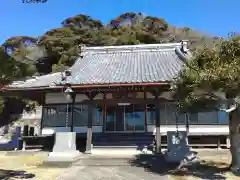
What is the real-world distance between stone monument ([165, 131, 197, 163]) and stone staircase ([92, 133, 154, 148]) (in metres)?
2.80

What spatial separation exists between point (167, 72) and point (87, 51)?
8.24m

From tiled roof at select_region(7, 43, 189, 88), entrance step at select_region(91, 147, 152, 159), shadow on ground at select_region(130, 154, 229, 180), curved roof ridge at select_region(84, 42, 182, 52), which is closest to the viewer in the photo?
shadow on ground at select_region(130, 154, 229, 180)

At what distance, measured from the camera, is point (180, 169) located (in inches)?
357

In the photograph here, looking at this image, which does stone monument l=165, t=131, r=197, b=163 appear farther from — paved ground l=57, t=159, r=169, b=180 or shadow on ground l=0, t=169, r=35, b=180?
shadow on ground l=0, t=169, r=35, b=180

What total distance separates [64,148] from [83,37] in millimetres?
29603

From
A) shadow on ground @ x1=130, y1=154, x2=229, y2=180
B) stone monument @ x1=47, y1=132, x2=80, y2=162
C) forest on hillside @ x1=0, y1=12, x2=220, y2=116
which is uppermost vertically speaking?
forest on hillside @ x1=0, y1=12, x2=220, y2=116

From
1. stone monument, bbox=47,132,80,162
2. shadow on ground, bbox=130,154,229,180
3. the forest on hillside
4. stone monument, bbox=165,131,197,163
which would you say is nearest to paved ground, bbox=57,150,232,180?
shadow on ground, bbox=130,154,229,180

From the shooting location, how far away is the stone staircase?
534 inches

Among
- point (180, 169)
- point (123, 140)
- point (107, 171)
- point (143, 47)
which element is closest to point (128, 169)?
point (107, 171)

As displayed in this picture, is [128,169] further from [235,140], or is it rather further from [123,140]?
[123,140]

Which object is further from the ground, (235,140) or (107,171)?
(235,140)

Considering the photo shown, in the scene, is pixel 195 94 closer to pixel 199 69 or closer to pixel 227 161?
pixel 199 69

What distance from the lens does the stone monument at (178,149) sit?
10289 mm

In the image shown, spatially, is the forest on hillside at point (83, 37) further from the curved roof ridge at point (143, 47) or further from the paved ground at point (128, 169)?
the paved ground at point (128, 169)
